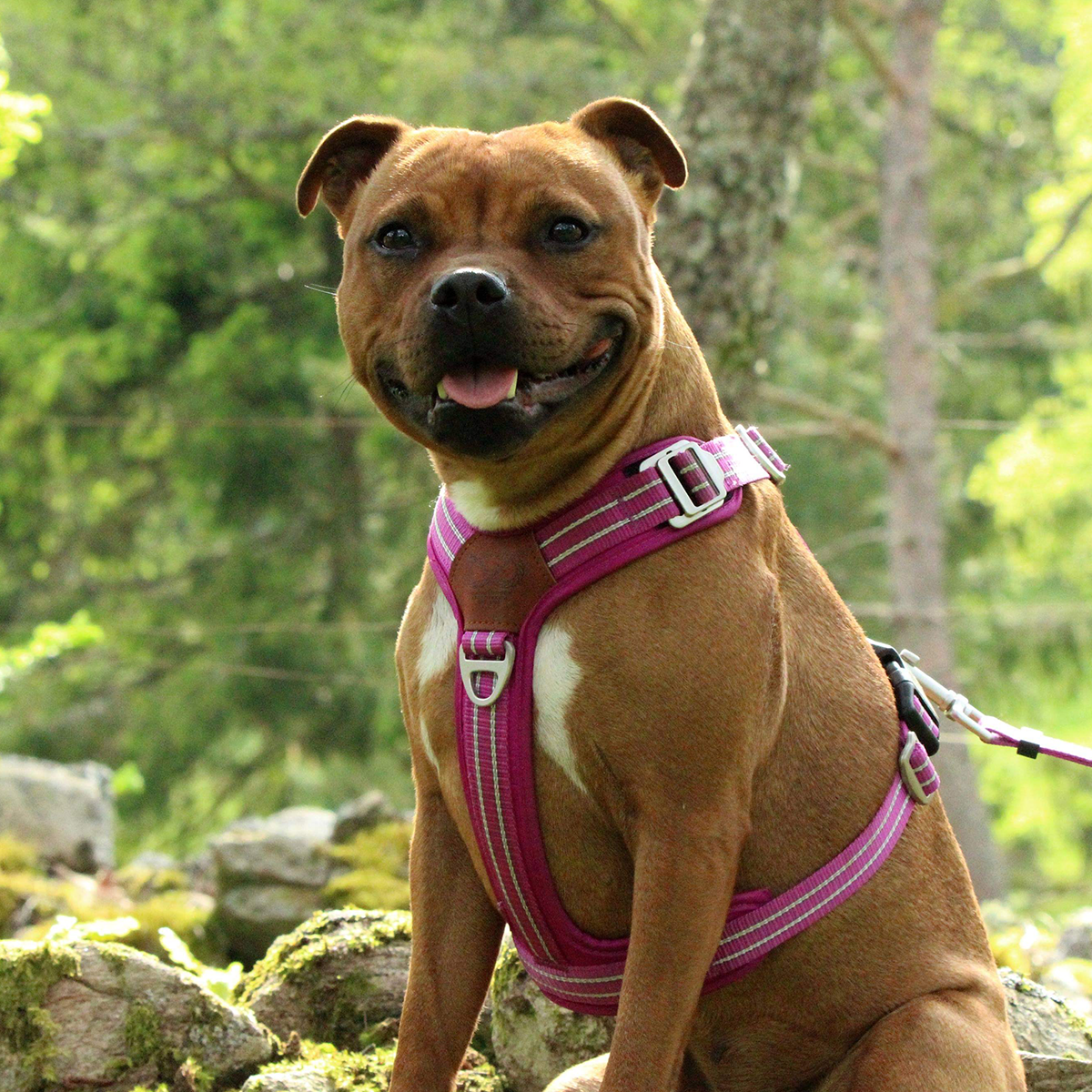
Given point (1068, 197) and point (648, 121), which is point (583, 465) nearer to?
point (648, 121)

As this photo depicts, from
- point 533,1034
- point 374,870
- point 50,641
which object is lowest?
point 374,870

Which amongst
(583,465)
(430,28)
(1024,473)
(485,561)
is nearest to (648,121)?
(583,465)

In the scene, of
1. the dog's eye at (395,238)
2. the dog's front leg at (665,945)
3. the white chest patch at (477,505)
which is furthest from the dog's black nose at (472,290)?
the dog's front leg at (665,945)

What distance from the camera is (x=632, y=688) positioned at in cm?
258

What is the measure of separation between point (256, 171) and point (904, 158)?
6.42 metres

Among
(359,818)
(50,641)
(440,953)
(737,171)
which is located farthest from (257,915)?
(737,171)

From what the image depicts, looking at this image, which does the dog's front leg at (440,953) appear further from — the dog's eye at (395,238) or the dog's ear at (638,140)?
the dog's ear at (638,140)

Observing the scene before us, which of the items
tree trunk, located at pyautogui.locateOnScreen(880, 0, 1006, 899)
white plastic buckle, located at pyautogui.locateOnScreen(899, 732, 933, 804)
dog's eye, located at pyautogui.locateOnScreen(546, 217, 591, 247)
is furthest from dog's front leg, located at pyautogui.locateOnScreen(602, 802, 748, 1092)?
tree trunk, located at pyautogui.locateOnScreen(880, 0, 1006, 899)

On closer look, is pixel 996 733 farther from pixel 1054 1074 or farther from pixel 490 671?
pixel 490 671

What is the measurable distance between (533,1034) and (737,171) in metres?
4.02

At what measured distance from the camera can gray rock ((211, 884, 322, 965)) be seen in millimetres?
5387

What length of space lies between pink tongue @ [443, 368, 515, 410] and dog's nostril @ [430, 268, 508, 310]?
139mm

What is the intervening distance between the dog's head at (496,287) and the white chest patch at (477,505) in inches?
4.6

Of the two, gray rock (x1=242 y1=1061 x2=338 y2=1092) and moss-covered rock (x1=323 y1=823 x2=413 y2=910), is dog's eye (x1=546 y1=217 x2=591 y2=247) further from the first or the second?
moss-covered rock (x1=323 y1=823 x2=413 y2=910)
